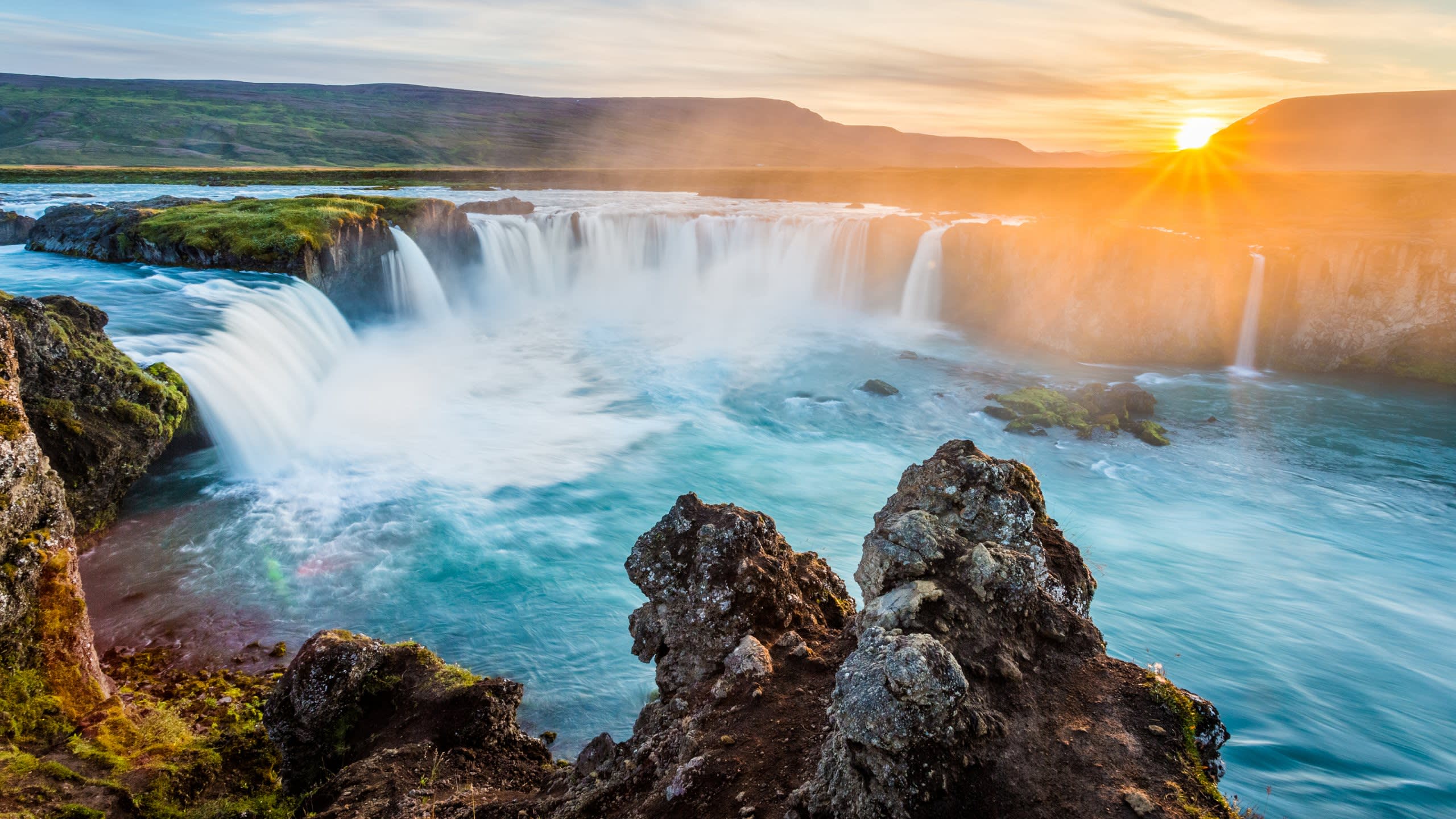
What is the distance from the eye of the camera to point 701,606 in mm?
7738

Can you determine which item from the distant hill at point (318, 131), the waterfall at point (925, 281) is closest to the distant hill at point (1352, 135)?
the waterfall at point (925, 281)

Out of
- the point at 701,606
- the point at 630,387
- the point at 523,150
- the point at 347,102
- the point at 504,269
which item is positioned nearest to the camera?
the point at 701,606

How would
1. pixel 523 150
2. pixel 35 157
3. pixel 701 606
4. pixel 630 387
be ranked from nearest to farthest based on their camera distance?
1. pixel 701 606
2. pixel 630 387
3. pixel 35 157
4. pixel 523 150

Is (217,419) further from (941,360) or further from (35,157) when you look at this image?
(35,157)

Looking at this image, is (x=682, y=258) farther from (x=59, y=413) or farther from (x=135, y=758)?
(x=135, y=758)

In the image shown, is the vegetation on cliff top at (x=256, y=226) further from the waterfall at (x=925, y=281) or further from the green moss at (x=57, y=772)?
the waterfall at (x=925, y=281)

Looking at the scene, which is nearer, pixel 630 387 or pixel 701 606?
pixel 701 606

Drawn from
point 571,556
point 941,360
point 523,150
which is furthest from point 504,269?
point 523,150

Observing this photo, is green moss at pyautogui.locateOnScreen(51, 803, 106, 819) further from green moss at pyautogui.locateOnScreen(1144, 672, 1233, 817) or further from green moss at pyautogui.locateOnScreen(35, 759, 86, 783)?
green moss at pyautogui.locateOnScreen(1144, 672, 1233, 817)

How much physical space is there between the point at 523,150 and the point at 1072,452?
479ft

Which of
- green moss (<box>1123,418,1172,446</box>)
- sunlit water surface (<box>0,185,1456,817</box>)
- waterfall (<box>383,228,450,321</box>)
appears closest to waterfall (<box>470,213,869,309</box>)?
waterfall (<box>383,228,450,321</box>)

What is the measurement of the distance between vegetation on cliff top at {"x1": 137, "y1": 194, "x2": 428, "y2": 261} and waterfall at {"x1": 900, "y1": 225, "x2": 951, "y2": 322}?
28.3 m

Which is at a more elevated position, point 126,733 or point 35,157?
point 35,157

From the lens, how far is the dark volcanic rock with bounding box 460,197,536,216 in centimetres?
4700
